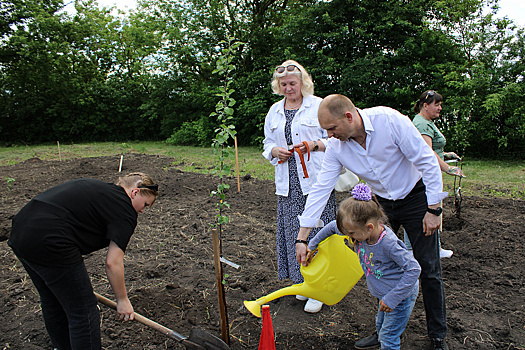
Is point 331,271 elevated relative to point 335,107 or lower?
lower

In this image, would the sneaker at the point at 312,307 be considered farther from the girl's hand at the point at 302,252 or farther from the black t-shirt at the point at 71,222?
the black t-shirt at the point at 71,222

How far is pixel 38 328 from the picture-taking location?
2668 mm

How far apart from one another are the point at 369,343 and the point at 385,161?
1.21m

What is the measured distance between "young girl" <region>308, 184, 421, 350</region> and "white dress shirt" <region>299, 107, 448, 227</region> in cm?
25

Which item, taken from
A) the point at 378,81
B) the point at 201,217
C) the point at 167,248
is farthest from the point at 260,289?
the point at 378,81

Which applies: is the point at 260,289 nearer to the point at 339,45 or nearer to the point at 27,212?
the point at 27,212

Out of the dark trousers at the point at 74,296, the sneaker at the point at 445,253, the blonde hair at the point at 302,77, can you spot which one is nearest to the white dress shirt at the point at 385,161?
the blonde hair at the point at 302,77

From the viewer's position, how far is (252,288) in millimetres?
3281

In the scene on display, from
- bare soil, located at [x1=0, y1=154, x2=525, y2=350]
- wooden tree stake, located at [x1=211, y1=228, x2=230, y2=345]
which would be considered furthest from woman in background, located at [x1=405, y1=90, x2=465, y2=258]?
wooden tree stake, located at [x1=211, y1=228, x2=230, y2=345]

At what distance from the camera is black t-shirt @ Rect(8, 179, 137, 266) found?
184 cm

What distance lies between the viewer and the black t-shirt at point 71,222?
184 cm

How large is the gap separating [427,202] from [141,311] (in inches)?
87.6

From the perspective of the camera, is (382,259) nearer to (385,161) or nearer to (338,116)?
(385,161)

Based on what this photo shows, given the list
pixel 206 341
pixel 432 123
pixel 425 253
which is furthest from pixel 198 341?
pixel 432 123
